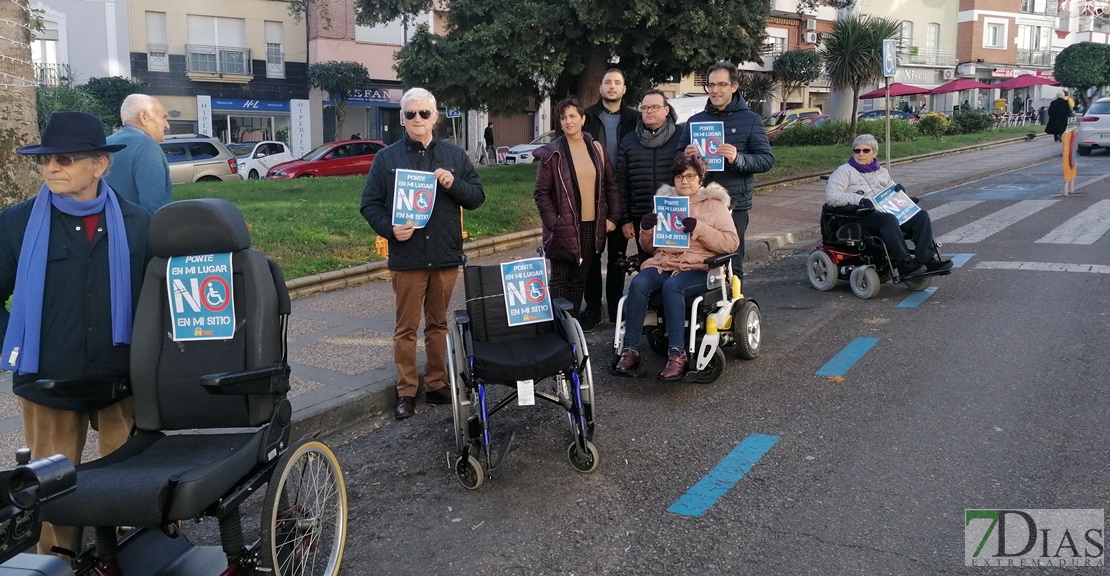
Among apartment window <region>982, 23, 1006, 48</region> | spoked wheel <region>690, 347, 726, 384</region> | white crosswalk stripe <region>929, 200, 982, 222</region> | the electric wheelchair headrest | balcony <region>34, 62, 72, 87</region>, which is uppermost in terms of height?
apartment window <region>982, 23, 1006, 48</region>

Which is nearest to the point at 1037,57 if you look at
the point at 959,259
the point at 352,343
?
the point at 959,259

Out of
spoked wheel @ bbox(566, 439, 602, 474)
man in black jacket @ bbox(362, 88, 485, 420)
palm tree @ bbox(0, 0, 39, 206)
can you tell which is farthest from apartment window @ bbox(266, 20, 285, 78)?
spoked wheel @ bbox(566, 439, 602, 474)

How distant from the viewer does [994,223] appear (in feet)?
41.9

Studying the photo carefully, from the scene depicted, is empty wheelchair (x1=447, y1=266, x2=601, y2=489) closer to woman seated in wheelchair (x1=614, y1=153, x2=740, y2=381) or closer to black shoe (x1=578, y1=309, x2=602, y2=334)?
woman seated in wheelchair (x1=614, y1=153, x2=740, y2=381)

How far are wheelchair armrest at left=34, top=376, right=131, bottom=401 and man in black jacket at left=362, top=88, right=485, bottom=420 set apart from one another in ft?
7.05

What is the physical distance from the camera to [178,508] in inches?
119

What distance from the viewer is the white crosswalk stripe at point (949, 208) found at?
13.8m

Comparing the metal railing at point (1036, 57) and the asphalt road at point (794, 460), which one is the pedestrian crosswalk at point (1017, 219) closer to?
the asphalt road at point (794, 460)

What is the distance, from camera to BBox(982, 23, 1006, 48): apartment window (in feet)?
195

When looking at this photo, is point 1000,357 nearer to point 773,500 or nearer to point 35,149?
point 773,500

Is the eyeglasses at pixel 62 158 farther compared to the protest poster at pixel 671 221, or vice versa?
the protest poster at pixel 671 221

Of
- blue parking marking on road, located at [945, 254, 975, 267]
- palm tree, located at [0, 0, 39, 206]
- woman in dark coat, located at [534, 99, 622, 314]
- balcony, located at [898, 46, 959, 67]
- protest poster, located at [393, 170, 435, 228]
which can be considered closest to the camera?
protest poster, located at [393, 170, 435, 228]

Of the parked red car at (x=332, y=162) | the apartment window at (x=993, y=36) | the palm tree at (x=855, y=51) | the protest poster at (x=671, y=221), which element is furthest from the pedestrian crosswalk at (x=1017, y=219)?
the apartment window at (x=993, y=36)

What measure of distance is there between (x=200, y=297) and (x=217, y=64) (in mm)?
36109
